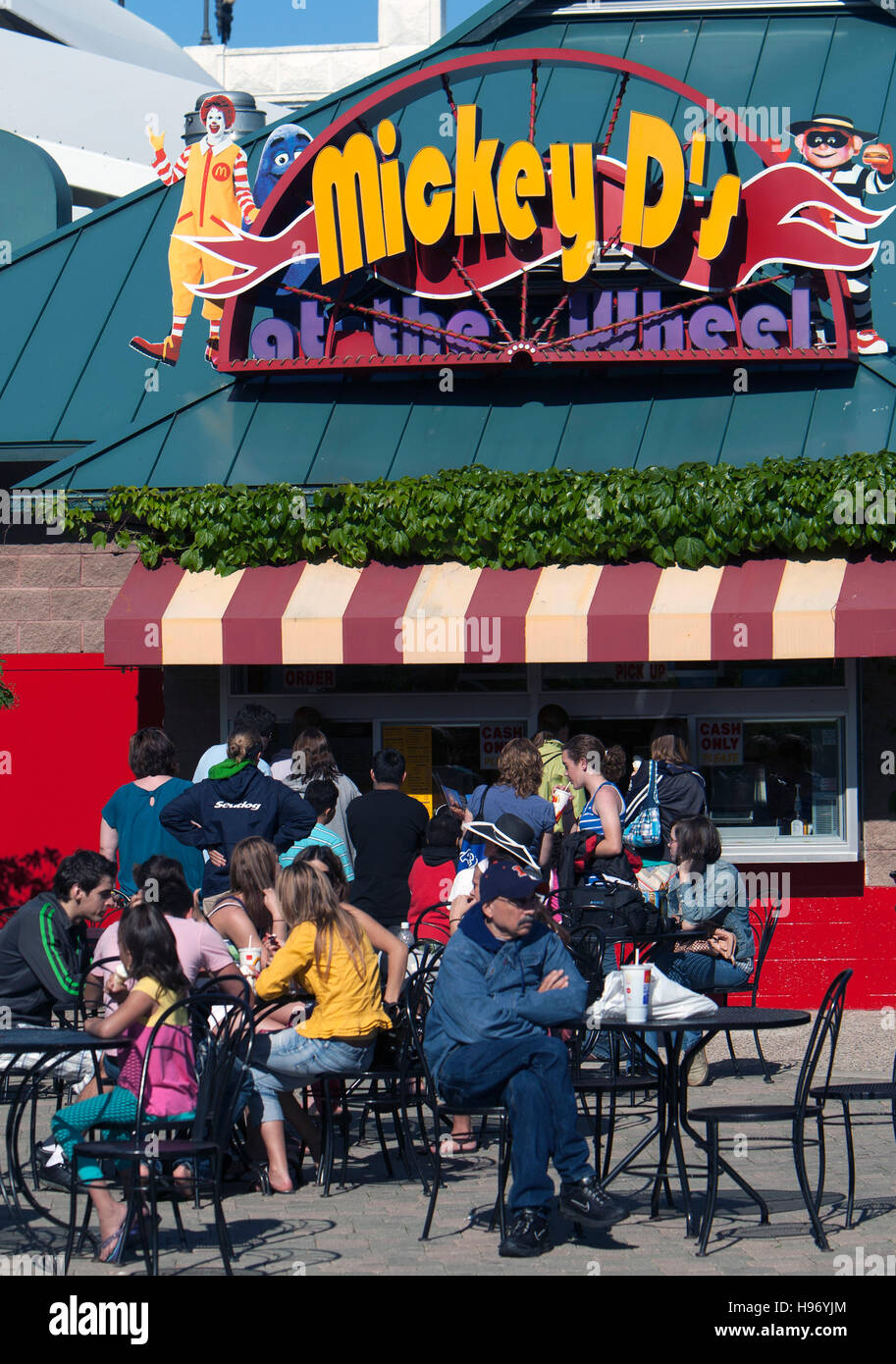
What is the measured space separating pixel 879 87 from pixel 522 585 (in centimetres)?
549

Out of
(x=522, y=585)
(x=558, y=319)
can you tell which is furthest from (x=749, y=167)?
(x=522, y=585)

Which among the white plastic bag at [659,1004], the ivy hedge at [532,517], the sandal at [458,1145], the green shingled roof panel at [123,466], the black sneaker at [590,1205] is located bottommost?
the sandal at [458,1145]

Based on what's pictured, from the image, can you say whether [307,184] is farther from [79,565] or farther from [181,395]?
[79,565]

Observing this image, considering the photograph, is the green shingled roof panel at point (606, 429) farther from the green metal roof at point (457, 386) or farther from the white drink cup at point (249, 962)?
the white drink cup at point (249, 962)

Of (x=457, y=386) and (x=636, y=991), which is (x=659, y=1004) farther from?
(x=457, y=386)

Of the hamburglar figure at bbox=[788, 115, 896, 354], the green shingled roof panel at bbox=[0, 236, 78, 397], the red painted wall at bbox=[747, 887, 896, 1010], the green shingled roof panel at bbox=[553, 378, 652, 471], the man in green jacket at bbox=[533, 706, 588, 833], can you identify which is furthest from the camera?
the green shingled roof panel at bbox=[0, 236, 78, 397]

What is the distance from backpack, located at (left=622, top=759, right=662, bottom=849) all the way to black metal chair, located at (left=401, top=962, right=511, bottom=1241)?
218 cm

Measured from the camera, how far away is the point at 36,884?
12.2 m

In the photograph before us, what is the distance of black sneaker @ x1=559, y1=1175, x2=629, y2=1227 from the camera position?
5887mm

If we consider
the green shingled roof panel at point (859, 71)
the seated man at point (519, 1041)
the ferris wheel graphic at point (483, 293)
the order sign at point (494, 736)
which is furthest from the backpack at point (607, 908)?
the green shingled roof panel at point (859, 71)

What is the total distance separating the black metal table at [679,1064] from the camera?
620 cm

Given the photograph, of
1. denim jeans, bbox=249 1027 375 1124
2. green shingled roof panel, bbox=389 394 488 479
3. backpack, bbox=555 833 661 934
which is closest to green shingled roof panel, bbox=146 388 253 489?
green shingled roof panel, bbox=389 394 488 479

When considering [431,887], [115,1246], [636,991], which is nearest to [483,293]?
[431,887]

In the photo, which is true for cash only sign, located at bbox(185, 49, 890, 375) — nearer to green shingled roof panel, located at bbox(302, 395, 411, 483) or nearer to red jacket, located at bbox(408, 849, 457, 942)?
green shingled roof panel, located at bbox(302, 395, 411, 483)
